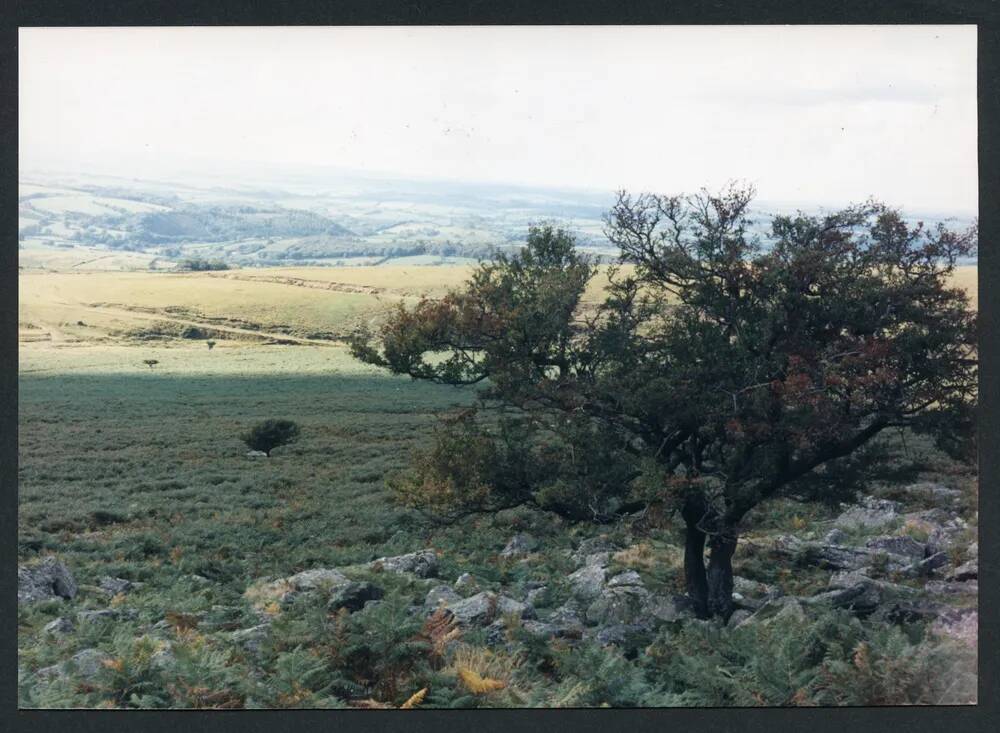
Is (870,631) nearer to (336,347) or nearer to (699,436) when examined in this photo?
(699,436)

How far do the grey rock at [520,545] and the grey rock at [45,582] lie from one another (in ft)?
14.5

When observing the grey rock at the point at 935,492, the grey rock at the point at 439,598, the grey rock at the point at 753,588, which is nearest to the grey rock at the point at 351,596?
the grey rock at the point at 439,598

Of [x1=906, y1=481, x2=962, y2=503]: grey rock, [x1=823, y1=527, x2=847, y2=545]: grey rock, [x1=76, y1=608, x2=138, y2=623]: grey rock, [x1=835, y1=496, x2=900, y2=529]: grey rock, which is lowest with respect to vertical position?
[x1=76, y1=608, x2=138, y2=623]: grey rock

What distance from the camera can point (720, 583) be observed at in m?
10.4

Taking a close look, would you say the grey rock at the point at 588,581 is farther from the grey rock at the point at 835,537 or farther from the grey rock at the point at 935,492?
the grey rock at the point at 935,492

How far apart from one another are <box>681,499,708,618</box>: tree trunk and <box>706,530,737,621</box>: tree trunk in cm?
6

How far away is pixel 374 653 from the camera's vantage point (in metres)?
9.41

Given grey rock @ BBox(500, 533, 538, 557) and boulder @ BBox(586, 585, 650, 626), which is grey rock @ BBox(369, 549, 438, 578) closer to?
grey rock @ BBox(500, 533, 538, 557)

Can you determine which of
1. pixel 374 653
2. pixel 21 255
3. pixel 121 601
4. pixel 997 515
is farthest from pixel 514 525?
pixel 21 255

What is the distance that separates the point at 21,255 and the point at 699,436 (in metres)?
7.26

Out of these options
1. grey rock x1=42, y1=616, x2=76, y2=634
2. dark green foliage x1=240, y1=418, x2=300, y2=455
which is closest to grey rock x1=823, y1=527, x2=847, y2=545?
dark green foliage x1=240, y1=418, x2=300, y2=455

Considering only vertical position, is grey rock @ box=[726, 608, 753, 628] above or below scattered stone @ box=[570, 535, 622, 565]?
above

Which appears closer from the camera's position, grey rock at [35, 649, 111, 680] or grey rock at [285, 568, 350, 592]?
grey rock at [35, 649, 111, 680]

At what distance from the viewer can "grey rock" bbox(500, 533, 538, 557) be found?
481 inches
